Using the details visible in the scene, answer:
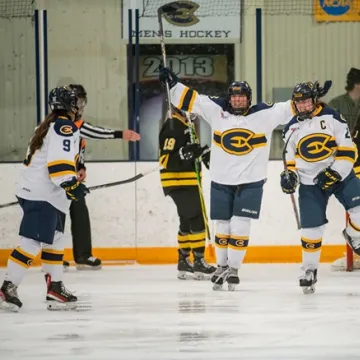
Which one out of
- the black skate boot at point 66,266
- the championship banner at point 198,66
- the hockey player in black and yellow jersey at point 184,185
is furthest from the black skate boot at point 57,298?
the championship banner at point 198,66

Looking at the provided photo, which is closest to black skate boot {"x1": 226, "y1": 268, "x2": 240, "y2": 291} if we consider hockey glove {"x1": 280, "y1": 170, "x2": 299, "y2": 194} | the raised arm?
hockey glove {"x1": 280, "y1": 170, "x2": 299, "y2": 194}

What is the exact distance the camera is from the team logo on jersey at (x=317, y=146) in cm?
621

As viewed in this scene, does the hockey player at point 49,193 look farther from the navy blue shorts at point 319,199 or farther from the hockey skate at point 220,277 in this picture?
the navy blue shorts at point 319,199

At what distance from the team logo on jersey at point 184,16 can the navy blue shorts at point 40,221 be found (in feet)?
11.2

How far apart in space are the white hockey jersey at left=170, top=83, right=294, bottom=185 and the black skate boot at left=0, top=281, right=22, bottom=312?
1.41m

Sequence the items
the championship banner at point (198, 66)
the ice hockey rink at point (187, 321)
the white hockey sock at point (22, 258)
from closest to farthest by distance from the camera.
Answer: the ice hockey rink at point (187, 321) → the white hockey sock at point (22, 258) → the championship banner at point (198, 66)

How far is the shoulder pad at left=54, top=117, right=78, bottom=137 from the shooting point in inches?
217

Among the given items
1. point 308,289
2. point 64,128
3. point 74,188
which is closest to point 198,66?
point 308,289

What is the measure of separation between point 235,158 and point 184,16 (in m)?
2.60

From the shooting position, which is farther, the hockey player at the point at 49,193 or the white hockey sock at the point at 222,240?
the white hockey sock at the point at 222,240

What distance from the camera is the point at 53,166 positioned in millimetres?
5500

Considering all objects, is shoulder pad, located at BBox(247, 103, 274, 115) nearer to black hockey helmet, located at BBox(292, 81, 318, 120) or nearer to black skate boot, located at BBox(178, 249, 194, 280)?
black hockey helmet, located at BBox(292, 81, 318, 120)

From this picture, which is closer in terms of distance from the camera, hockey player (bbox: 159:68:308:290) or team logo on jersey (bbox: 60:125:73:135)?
team logo on jersey (bbox: 60:125:73:135)

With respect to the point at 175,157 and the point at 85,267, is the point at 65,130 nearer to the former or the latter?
the point at 175,157
